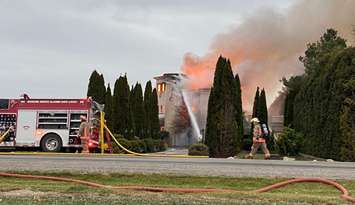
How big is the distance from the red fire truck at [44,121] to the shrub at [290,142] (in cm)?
1350

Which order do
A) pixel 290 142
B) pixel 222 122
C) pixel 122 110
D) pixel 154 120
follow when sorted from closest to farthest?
1. pixel 222 122
2. pixel 290 142
3. pixel 122 110
4. pixel 154 120

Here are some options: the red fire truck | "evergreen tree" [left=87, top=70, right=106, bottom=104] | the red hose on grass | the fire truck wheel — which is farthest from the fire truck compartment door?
the red hose on grass

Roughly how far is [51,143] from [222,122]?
895 cm

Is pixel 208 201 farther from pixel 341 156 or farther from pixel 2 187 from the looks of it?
pixel 341 156

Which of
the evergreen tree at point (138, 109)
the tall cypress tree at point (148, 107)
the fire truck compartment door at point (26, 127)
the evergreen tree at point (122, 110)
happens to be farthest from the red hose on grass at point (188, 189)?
the tall cypress tree at point (148, 107)

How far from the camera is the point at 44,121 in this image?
91.6 ft

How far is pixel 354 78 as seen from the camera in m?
25.6

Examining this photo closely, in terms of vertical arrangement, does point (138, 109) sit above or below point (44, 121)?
above

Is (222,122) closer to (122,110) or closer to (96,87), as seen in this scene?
(122,110)

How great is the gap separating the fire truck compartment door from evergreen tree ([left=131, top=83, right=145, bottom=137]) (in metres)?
14.5

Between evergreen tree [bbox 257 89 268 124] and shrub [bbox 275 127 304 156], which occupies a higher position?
evergreen tree [bbox 257 89 268 124]

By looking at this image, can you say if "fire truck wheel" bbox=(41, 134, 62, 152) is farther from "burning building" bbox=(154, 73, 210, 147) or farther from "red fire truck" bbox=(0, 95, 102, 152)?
"burning building" bbox=(154, 73, 210, 147)

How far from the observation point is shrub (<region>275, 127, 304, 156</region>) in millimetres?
35312

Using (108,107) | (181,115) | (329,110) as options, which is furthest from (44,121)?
(181,115)
